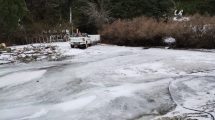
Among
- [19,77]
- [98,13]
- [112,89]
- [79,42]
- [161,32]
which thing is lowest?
[19,77]

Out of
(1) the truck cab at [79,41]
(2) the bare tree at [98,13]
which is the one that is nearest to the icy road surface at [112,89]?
(1) the truck cab at [79,41]

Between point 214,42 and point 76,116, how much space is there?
20.8 meters

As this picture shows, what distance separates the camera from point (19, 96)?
1777 cm

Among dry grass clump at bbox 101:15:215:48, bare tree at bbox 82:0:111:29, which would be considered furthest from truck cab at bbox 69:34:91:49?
bare tree at bbox 82:0:111:29

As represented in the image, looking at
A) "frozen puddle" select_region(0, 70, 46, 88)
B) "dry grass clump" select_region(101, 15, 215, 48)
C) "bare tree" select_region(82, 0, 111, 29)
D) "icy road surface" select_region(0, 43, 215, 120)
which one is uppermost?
"bare tree" select_region(82, 0, 111, 29)

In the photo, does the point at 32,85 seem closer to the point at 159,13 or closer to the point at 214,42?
the point at 214,42

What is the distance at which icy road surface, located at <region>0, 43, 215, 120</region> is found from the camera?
570 inches

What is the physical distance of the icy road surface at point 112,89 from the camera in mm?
14477

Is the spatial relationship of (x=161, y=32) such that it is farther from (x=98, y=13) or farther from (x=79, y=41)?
(x=98, y=13)

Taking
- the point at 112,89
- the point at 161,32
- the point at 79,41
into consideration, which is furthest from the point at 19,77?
the point at 161,32

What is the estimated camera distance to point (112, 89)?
58.7ft

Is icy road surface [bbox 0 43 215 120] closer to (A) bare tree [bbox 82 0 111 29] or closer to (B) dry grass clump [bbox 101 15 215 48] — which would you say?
(B) dry grass clump [bbox 101 15 215 48]

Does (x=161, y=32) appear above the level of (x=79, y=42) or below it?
above

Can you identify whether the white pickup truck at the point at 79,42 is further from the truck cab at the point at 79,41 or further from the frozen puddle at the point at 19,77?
the frozen puddle at the point at 19,77
